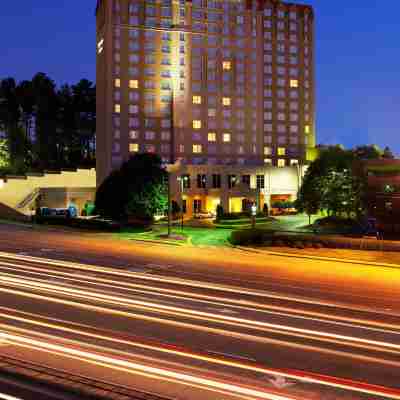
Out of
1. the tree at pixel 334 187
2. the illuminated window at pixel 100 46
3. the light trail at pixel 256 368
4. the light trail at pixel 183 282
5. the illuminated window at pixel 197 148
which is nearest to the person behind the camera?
the light trail at pixel 256 368

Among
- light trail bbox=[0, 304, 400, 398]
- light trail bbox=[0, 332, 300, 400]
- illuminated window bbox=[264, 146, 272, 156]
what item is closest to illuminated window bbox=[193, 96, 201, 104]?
illuminated window bbox=[264, 146, 272, 156]

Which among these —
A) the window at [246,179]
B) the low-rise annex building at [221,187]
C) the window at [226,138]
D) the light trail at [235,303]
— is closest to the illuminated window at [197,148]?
the window at [226,138]

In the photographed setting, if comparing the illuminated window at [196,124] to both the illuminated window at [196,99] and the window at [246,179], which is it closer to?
the illuminated window at [196,99]

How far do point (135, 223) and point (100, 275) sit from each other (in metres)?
28.2

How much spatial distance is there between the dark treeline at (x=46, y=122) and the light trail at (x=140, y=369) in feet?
301

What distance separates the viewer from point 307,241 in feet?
123

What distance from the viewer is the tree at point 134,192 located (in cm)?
5344

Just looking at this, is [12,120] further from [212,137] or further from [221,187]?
[221,187]

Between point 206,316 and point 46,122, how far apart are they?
105m

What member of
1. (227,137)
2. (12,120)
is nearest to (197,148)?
(227,137)

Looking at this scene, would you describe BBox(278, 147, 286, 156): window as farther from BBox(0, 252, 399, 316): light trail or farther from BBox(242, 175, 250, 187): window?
BBox(0, 252, 399, 316): light trail

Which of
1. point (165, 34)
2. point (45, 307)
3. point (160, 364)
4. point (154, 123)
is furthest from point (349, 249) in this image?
Result: point (165, 34)

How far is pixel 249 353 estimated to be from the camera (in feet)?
43.3

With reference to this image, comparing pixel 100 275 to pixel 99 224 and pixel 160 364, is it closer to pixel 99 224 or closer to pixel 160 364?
pixel 160 364
